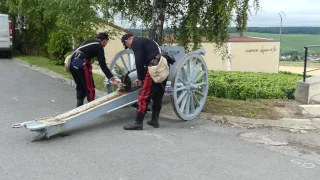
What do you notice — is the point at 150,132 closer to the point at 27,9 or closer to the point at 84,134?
the point at 84,134

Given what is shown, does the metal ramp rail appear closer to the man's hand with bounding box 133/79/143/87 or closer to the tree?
the man's hand with bounding box 133/79/143/87

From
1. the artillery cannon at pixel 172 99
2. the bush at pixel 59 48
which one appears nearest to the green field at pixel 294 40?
the bush at pixel 59 48

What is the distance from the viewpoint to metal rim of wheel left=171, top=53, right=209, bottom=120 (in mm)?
5992

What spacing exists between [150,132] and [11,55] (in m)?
16.1

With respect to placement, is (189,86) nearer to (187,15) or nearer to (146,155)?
(146,155)

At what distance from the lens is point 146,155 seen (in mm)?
4797

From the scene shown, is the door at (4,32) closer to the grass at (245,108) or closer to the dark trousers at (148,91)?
the grass at (245,108)

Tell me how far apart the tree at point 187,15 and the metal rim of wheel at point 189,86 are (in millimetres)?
1083

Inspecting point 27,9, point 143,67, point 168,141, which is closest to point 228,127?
point 168,141

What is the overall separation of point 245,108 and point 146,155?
3.05 metres

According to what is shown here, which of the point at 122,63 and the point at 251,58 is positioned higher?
the point at 122,63

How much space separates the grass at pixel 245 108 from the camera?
6.91 metres

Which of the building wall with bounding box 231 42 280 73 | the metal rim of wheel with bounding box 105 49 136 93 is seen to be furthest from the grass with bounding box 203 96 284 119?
the building wall with bounding box 231 42 280 73

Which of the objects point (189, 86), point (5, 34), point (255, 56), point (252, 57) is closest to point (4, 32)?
point (5, 34)
